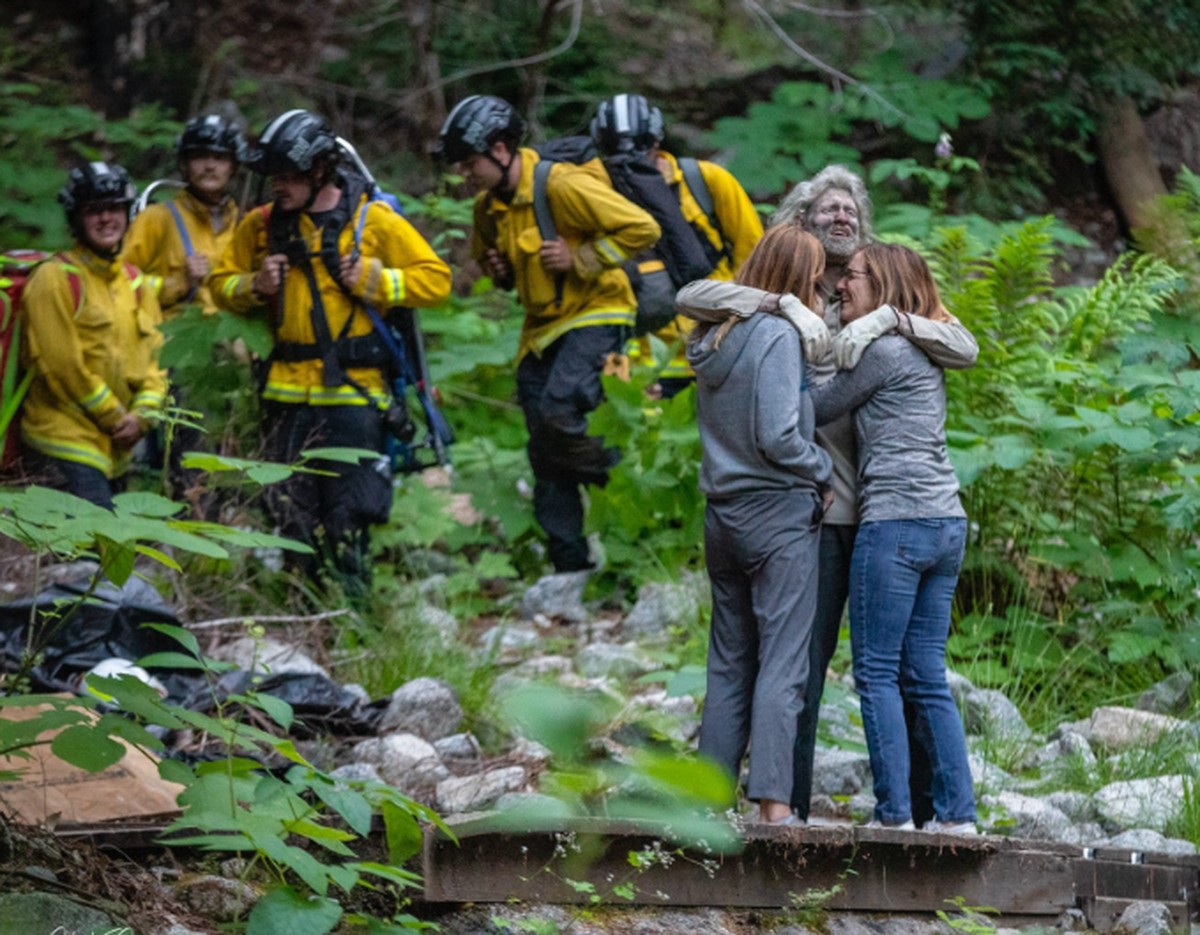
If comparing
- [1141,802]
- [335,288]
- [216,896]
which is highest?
[335,288]

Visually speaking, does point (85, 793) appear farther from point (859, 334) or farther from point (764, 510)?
point (859, 334)

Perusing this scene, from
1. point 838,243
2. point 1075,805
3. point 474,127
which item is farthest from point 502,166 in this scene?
point 1075,805

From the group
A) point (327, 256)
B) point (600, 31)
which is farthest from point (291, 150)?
point (600, 31)

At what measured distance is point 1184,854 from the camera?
504 centimetres

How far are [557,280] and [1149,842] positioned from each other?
3.88 metres

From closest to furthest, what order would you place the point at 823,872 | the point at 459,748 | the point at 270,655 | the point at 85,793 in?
the point at 823,872, the point at 85,793, the point at 459,748, the point at 270,655

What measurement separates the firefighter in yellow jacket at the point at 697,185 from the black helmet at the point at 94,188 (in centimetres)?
227

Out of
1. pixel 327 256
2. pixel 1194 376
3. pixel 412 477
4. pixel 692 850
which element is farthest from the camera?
pixel 412 477

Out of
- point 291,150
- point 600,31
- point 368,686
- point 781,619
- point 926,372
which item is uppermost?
point 600,31

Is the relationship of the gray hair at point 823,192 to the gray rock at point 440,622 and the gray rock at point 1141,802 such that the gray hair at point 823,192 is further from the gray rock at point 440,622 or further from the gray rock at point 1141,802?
the gray rock at point 440,622

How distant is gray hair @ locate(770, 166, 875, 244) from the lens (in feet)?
18.0

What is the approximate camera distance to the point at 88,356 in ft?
23.9

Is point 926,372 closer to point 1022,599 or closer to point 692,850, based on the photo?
point 692,850

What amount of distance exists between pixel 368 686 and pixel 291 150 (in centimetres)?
222
